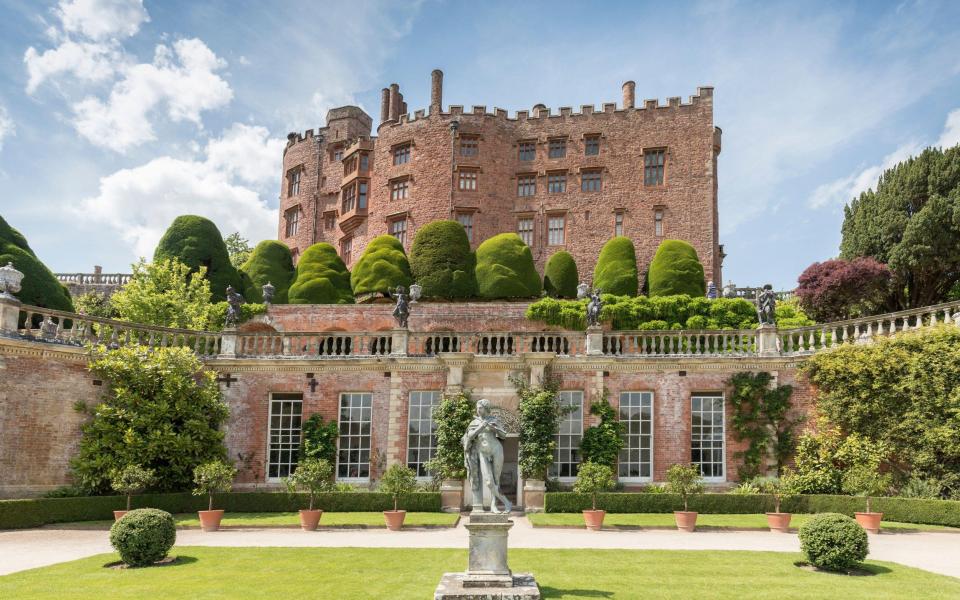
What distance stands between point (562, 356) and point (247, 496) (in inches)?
401

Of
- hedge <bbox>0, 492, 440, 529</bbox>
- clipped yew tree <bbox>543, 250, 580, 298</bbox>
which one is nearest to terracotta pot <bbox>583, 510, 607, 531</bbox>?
hedge <bbox>0, 492, 440, 529</bbox>

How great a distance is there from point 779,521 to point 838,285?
19797mm

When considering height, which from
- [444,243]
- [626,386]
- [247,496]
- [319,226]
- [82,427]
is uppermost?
[319,226]

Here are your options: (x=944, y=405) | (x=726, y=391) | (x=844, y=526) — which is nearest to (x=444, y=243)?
(x=726, y=391)

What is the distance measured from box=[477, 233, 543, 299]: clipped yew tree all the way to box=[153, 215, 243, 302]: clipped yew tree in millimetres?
13249

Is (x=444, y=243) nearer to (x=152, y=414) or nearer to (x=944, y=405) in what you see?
(x=152, y=414)

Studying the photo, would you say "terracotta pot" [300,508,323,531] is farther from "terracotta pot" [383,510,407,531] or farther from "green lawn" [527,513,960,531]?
"green lawn" [527,513,960,531]

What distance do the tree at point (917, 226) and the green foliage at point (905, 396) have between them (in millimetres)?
18428

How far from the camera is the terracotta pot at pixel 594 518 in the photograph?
16891mm

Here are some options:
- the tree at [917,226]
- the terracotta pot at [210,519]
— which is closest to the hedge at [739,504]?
the terracotta pot at [210,519]

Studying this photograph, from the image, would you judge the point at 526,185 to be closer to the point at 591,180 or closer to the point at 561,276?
the point at 591,180

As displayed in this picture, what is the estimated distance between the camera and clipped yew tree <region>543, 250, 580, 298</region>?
3725 cm

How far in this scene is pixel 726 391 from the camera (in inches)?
859

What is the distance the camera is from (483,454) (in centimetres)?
1049
